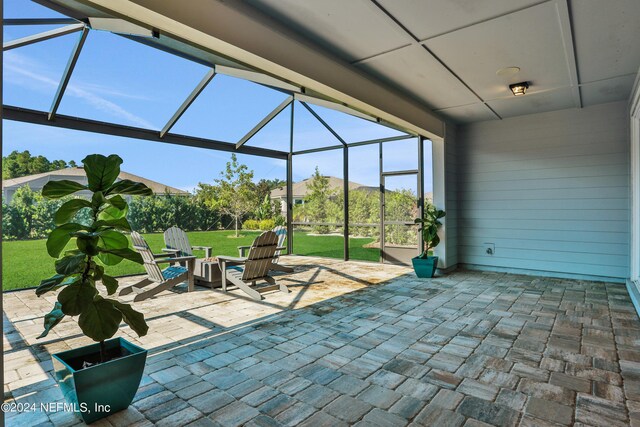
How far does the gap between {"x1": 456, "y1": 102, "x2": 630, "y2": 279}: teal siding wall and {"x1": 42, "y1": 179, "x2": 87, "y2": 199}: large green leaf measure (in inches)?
251

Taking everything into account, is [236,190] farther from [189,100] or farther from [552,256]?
[552,256]

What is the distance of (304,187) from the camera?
880cm

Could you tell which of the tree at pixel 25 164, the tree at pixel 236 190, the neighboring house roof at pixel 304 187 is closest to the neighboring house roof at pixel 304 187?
the neighboring house roof at pixel 304 187

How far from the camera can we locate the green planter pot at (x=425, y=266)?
5906mm

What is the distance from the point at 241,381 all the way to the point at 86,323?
43.0 inches

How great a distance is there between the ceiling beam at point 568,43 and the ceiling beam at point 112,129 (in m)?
5.99

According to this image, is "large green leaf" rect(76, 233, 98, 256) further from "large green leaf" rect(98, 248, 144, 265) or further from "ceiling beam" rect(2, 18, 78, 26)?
"ceiling beam" rect(2, 18, 78, 26)

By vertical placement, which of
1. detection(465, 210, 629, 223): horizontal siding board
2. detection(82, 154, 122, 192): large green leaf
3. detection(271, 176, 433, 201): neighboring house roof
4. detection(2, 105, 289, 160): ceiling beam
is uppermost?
detection(2, 105, 289, 160): ceiling beam

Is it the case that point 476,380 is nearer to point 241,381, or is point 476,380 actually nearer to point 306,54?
point 241,381

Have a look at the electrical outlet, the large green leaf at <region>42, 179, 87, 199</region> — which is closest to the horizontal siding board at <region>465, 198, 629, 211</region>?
the electrical outlet

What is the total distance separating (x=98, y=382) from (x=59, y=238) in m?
0.84

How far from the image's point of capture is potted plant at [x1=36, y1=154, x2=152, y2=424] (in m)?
1.88

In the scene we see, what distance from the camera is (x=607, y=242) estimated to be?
5410mm

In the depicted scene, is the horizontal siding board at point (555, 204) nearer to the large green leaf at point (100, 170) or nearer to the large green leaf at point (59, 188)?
the large green leaf at point (100, 170)
